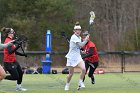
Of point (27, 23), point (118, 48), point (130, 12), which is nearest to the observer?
point (27, 23)

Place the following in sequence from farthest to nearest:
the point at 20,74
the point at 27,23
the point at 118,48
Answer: the point at 118,48, the point at 27,23, the point at 20,74

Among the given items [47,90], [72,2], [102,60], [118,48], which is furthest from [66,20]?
[47,90]

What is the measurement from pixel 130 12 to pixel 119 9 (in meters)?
1.24

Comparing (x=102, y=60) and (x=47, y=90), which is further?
(x=102, y=60)

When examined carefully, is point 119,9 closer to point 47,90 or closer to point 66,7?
point 66,7

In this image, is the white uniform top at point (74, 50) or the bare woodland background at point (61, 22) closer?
the white uniform top at point (74, 50)

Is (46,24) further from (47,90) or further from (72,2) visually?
(47,90)

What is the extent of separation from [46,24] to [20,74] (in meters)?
30.9

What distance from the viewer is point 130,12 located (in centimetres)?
5188

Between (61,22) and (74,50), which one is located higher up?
(61,22)

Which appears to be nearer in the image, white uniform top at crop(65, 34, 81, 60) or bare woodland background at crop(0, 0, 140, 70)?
white uniform top at crop(65, 34, 81, 60)

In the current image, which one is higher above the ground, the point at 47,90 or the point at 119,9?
the point at 119,9

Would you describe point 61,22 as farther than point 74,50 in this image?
Yes

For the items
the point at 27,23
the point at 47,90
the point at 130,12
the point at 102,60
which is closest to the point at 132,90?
the point at 47,90
